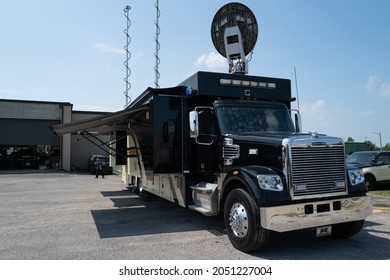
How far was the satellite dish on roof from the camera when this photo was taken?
523 inches

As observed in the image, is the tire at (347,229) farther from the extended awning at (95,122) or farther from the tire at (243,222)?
the extended awning at (95,122)

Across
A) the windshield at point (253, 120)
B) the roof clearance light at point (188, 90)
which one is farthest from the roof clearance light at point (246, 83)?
the roof clearance light at point (188, 90)

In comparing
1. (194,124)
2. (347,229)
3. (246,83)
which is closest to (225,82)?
(246,83)

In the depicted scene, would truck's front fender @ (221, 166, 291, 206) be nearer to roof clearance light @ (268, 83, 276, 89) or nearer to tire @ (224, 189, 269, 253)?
tire @ (224, 189, 269, 253)

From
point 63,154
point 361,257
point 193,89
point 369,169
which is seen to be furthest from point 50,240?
point 63,154

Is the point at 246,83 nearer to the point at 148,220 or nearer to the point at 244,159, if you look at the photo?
the point at 244,159

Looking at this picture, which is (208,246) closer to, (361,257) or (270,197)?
(270,197)

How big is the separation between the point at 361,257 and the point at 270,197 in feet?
5.47

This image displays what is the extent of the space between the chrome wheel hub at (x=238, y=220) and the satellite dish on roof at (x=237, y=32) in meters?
8.55

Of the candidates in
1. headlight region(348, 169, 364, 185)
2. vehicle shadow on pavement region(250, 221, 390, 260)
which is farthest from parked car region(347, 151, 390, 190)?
headlight region(348, 169, 364, 185)

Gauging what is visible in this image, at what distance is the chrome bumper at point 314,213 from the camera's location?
483 centimetres

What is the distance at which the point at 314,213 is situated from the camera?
5105 millimetres

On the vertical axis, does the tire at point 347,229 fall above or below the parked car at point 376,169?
below
